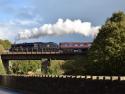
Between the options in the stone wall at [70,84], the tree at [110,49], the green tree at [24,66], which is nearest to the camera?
the stone wall at [70,84]

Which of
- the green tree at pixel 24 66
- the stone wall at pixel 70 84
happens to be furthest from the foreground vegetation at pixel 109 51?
the green tree at pixel 24 66

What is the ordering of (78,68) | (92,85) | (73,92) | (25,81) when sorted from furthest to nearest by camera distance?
1. (78,68)
2. (25,81)
3. (73,92)
4. (92,85)

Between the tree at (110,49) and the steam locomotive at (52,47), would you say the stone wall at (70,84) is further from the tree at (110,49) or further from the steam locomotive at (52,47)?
the steam locomotive at (52,47)

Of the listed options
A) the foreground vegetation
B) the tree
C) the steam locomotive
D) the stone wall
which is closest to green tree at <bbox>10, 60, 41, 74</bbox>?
the steam locomotive

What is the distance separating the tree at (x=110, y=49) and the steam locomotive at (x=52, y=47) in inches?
2579

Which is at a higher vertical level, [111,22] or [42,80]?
[111,22]

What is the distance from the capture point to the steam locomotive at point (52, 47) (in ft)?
487

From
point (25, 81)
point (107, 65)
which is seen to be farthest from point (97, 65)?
point (25, 81)

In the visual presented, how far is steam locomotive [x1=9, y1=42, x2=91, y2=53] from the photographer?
14832cm

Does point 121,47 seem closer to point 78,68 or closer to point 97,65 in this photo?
point 97,65

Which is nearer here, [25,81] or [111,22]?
[25,81]

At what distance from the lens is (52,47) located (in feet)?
507

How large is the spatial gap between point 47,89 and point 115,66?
27.8 metres

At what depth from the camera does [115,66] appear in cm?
7138
